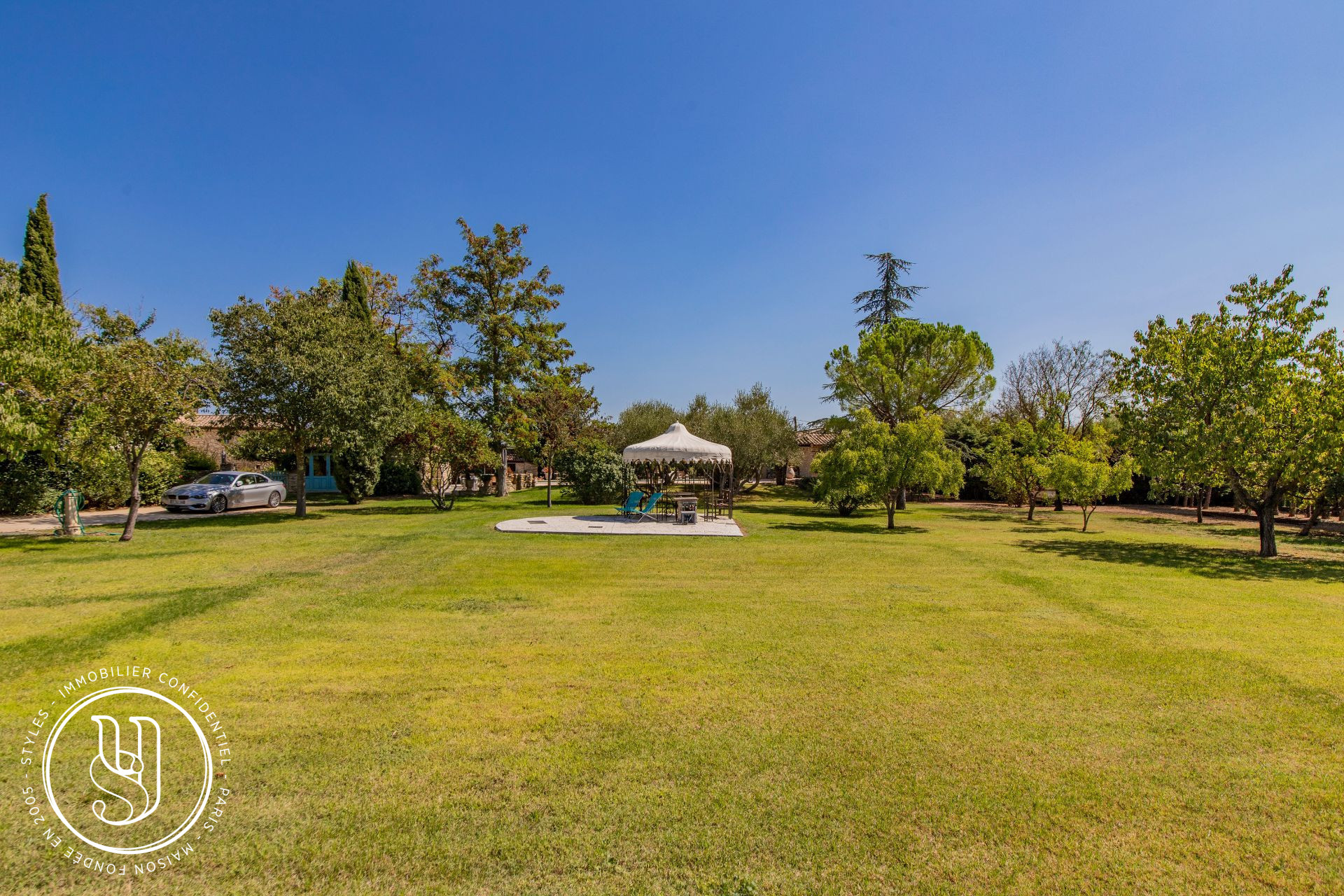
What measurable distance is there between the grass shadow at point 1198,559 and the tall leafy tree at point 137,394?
57.2ft

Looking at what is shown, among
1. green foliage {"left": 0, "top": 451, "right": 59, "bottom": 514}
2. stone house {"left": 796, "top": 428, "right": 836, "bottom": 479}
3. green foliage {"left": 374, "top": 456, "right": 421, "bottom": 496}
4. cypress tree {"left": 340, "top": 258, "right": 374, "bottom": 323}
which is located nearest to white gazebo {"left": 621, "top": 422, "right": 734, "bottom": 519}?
green foliage {"left": 374, "top": 456, "right": 421, "bottom": 496}

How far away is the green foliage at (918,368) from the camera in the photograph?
2489cm

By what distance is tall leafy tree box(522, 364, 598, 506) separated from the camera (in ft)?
80.0

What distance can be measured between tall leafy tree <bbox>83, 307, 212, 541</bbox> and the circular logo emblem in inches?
360

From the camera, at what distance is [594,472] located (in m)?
21.9

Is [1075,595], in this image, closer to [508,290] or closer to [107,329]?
[508,290]

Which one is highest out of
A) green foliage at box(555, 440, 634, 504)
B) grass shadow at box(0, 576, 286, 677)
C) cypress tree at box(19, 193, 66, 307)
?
cypress tree at box(19, 193, 66, 307)

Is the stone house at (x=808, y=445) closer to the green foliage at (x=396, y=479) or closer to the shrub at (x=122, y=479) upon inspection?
the green foliage at (x=396, y=479)

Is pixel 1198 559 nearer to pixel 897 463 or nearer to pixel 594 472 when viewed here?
pixel 897 463

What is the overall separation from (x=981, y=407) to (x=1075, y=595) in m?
20.7

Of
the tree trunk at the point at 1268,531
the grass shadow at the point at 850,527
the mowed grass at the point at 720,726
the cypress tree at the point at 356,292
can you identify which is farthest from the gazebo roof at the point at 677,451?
the cypress tree at the point at 356,292

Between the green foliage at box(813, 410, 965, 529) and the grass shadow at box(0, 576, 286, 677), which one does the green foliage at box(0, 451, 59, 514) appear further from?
the green foliage at box(813, 410, 965, 529)

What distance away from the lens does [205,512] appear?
17.2m

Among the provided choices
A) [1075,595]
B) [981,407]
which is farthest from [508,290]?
[1075,595]
